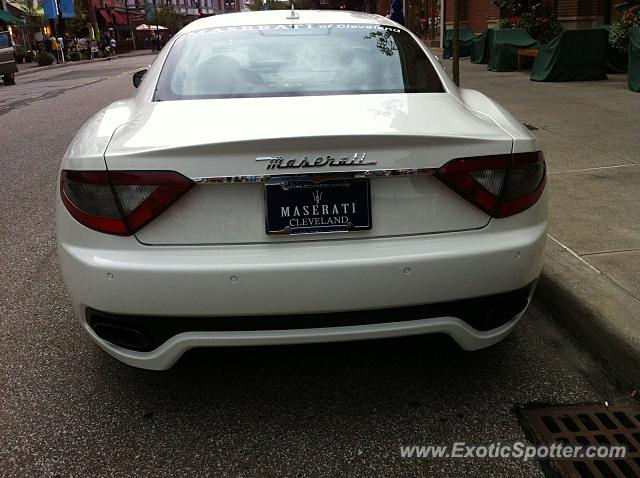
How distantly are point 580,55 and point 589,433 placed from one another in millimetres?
12256

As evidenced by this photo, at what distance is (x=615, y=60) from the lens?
13.9 m

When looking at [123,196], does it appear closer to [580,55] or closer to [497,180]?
[497,180]

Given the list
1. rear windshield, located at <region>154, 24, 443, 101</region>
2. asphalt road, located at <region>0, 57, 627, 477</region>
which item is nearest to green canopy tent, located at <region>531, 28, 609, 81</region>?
rear windshield, located at <region>154, 24, 443, 101</region>

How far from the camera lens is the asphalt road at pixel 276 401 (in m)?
2.54

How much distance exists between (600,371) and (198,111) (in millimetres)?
2169

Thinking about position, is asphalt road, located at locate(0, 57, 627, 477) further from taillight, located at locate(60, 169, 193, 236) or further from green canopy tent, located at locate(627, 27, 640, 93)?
green canopy tent, located at locate(627, 27, 640, 93)

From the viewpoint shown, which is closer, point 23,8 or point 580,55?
point 580,55

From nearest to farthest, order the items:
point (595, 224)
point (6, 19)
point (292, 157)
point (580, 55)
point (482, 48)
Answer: point (292, 157)
point (595, 224)
point (580, 55)
point (482, 48)
point (6, 19)

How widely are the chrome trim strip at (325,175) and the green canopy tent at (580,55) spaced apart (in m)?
12.0

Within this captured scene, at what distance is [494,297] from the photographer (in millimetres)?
2676

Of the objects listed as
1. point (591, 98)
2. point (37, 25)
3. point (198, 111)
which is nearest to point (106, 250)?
point (198, 111)

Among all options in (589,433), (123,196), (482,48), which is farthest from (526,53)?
(123,196)

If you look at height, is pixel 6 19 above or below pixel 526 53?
above

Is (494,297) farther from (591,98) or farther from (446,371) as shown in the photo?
(591,98)
